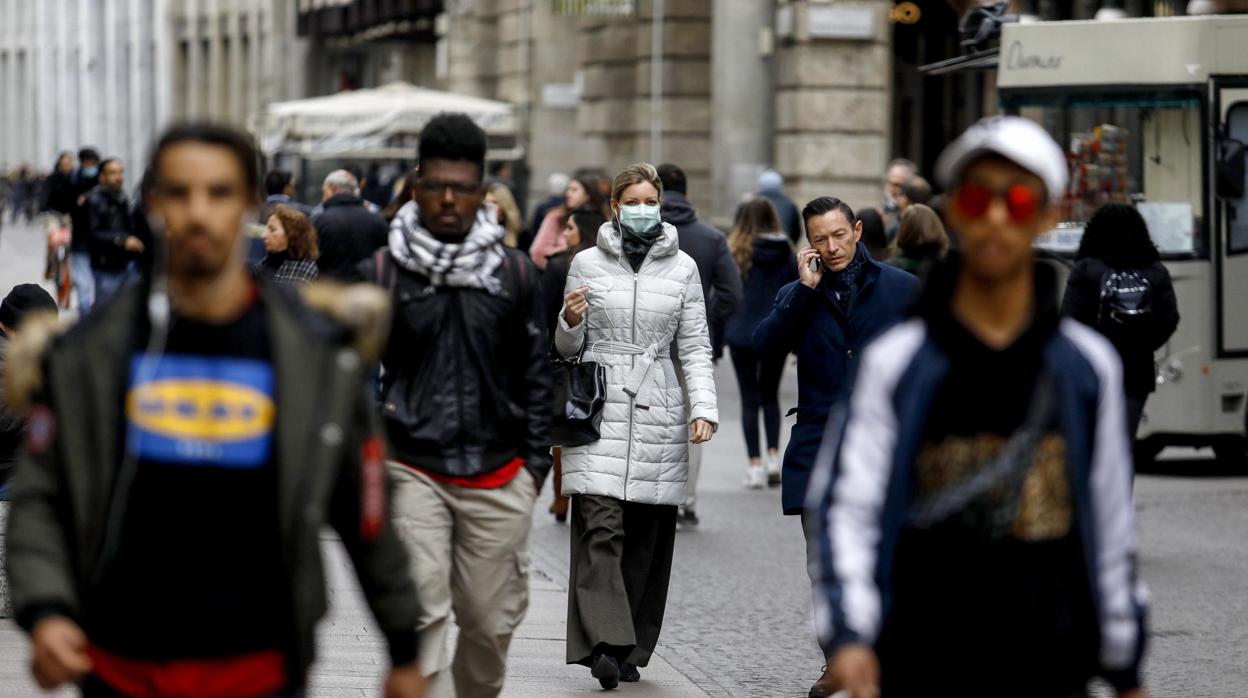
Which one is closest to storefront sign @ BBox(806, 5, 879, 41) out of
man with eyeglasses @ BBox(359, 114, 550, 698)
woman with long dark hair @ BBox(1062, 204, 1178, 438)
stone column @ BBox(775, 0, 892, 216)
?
stone column @ BBox(775, 0, 892, 216)

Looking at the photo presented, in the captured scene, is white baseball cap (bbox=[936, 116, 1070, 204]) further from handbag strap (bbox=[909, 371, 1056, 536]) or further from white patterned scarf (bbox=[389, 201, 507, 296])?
white patterned scarf (bbox=[389, 201, 507, 296])

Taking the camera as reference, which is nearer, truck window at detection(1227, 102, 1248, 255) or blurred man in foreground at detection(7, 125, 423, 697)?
blurred man in foreground at detection(7, 125, 423, 697)

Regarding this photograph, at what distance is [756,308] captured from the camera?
14195 mm

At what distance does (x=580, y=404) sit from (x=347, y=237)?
562 centimetres

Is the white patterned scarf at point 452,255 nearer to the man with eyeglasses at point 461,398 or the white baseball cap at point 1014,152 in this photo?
the man with eyeglasses at point 461,398

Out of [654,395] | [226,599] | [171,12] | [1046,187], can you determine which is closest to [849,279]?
[654,395]

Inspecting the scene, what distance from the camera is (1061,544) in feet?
12.7

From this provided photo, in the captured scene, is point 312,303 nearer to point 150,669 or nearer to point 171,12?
point 150,669

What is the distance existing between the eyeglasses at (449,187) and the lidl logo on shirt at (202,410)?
2.29 m

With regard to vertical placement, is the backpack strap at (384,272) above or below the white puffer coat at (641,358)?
above

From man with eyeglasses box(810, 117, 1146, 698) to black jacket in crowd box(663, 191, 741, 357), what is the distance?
8193mm

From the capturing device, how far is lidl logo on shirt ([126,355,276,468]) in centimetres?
367

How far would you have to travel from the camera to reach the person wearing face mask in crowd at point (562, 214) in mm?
13597

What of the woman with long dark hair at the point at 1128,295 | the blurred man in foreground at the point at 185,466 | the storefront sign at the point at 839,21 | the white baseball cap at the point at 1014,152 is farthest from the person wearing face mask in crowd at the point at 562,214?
the storefront sign at the point at 839,21
